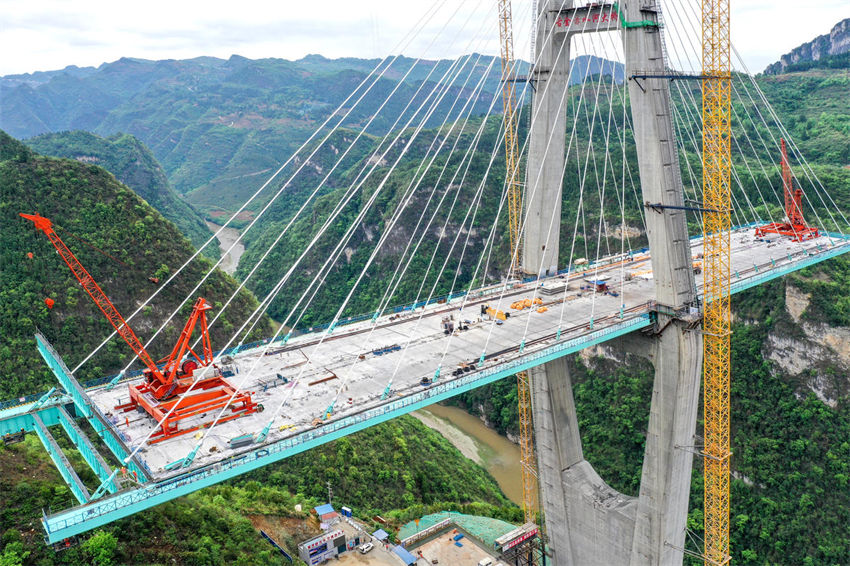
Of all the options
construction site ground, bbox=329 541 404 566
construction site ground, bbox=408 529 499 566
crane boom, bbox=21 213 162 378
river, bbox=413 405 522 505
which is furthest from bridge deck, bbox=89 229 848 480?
river, bbox=413 405 522 505

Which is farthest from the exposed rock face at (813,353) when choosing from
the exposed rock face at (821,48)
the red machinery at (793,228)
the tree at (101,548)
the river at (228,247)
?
the exposed rock face at (821,48)

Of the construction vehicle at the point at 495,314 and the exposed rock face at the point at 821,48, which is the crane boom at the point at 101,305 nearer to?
the construction vehicle at the point at 495,314

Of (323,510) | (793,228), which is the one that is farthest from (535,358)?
(793,228)

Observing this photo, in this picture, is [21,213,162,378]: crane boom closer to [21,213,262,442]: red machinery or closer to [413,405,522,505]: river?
[21,213,262,442]: red machinery

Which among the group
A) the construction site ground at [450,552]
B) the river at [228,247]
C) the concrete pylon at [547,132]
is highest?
the concrete pylon at [547,132]

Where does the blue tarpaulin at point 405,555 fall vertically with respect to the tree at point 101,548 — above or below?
below
